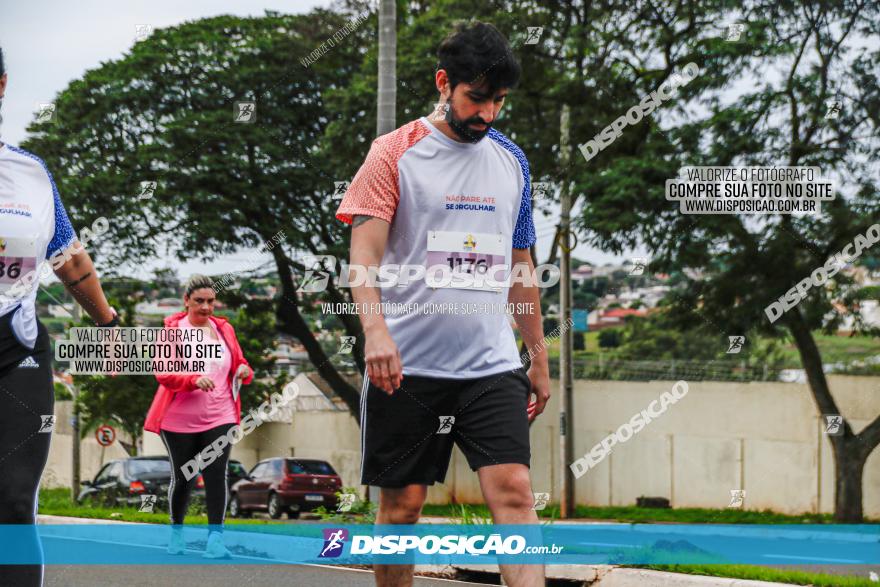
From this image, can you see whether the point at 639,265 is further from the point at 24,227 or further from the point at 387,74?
the point at 24,227

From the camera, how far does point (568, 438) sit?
22.8 metres

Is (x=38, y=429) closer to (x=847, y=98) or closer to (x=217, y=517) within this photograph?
(x=217, y=517)

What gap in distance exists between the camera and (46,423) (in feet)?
11.7

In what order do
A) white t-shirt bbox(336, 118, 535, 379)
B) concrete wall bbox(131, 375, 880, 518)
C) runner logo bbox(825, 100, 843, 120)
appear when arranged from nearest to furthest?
white t-shirt bbox(336, 118, 535, 379), runner logo bbox(825, 100, 843, 120), concrete wall bbox(131, 375, 880, 518)

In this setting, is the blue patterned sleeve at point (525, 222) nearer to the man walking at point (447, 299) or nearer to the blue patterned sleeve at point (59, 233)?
the man walking at point (447, 299)

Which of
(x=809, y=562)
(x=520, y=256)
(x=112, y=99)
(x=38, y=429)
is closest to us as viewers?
(x=38, y=429)

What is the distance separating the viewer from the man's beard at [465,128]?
12.1 feet

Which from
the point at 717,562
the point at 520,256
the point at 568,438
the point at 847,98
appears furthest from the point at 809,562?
the point at 568,438

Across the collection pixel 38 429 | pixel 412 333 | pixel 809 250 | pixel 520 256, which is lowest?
pixel 38 429

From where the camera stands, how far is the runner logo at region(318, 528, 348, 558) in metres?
7.14

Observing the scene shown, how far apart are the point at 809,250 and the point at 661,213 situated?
2144 mm

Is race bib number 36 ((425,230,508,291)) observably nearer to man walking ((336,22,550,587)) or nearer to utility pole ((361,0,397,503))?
man walking ((336,22,550,587))

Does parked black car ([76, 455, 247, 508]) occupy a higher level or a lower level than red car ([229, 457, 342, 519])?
higher

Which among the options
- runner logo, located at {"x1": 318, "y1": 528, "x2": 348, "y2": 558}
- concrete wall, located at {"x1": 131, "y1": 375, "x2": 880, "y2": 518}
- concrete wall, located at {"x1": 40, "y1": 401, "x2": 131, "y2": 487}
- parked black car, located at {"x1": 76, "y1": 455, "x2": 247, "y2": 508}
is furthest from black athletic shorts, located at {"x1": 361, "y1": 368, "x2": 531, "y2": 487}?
concrete wall, located at {"x1": 40, "y1": 401, "x2": 131, "y2": 487}
